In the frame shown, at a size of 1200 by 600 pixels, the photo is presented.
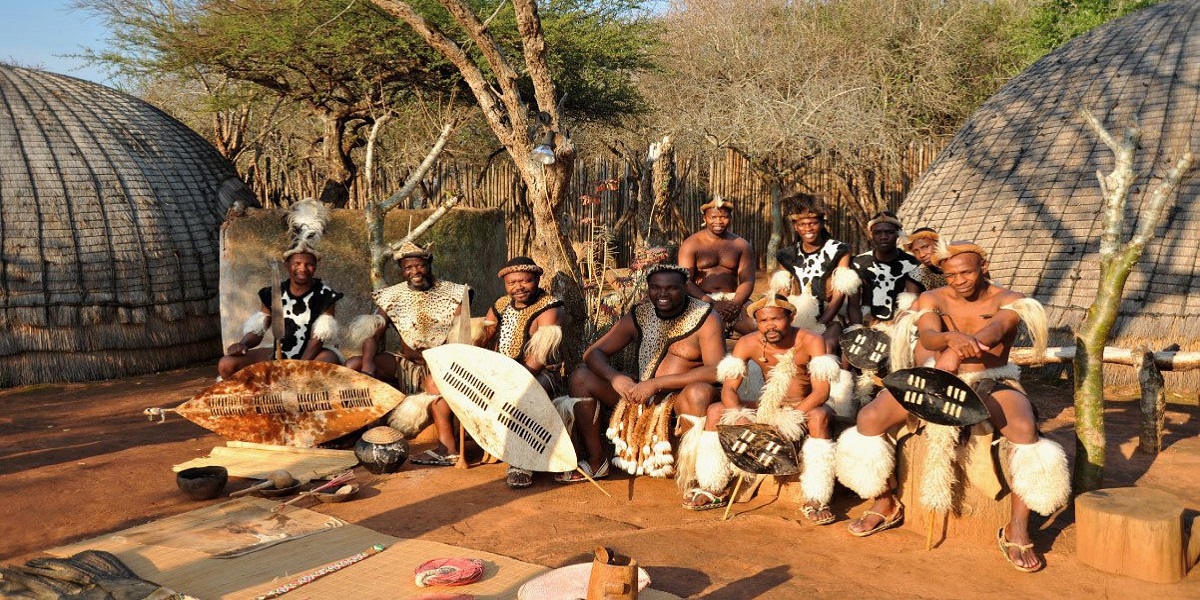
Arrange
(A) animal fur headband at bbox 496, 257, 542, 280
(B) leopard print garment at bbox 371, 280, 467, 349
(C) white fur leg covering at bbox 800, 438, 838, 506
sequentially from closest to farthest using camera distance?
(C) white fur leg covering at bbox 800, 438, 838, 506, (A) animal fur headband at bbox 496, 257, 542, 280, (B) leopard print garment at bbox 371, 280, 467, 349

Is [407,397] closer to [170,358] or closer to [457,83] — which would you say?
[170,358]

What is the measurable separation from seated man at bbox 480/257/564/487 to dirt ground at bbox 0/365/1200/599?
0.66 metres

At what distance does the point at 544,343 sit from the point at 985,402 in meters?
2.46

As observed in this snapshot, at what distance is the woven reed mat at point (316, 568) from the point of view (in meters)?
3.74

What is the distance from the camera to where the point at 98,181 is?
8.98 m

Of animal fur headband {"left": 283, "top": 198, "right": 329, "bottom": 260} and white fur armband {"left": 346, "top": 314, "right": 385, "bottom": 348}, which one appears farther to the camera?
animal fur headband {"left": 283, "top": 198, "right": 329, "bottom": 260}

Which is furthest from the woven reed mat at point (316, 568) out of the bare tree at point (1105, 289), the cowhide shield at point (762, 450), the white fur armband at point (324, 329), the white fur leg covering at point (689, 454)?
the bare tree at point (1105, 289)

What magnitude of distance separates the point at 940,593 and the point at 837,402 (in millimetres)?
1412

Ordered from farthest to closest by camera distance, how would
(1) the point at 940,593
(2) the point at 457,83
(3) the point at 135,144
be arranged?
(2) the point at 457,83
(3) the point at 135,144
(1) the point at 940,593

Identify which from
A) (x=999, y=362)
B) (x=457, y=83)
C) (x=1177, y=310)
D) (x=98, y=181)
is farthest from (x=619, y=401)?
(x=457, y=83)

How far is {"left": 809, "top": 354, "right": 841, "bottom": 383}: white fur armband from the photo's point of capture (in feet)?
15.1

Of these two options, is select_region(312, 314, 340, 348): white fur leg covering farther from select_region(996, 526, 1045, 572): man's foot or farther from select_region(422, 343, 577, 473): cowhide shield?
select_region(996, 526, 1045, 572): man's foot

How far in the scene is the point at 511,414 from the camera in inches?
207

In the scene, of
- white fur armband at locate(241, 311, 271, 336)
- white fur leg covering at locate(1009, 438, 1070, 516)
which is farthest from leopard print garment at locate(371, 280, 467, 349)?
white fur leg covering at locate(1009, 438, 1070, 516)
